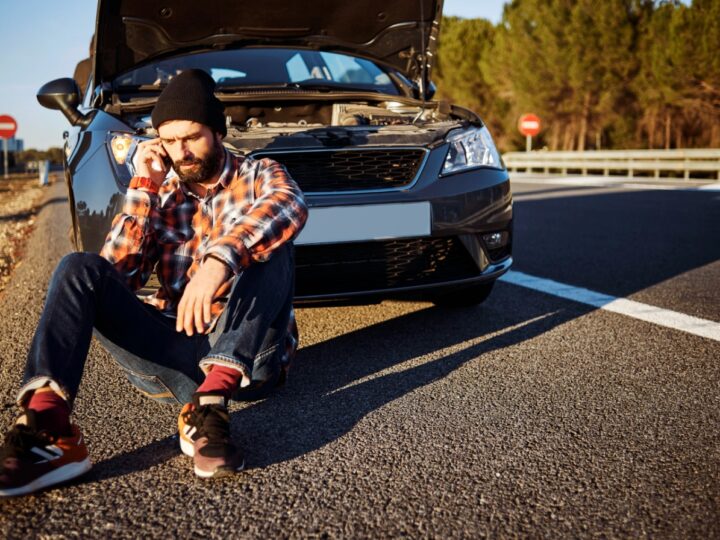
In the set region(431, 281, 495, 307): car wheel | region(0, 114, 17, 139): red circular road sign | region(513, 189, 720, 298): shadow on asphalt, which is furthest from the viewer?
region(0, 114, 17, 139): red circular road sign

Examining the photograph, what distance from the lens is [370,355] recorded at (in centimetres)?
312

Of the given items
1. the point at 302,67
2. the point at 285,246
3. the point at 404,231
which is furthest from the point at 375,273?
the point at 302,67

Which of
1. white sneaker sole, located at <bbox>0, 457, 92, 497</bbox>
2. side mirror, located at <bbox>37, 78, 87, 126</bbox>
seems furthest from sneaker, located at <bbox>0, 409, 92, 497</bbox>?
side mirror, located at <bbox>37, 78, 87, 126</bbox>

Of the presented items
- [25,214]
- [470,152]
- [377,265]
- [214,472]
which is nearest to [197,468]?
[214,472]

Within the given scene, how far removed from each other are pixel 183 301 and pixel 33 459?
57 centimetres

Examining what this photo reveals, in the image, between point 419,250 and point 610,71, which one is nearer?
point 419,250

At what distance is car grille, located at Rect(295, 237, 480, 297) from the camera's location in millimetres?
3078

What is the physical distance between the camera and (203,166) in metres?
2.32

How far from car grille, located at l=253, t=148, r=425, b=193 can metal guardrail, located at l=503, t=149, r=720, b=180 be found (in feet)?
53.2

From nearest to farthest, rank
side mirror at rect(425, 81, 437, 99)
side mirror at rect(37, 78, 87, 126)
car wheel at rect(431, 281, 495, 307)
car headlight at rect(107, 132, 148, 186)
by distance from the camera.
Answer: car headlight at rect(107, 132, 148, 186) < side mirror at rect(37, 78, 87, 126) < car wheel at rect(431, 281, 495, 307) < side mirror at rect(425, 81, 437, 99)

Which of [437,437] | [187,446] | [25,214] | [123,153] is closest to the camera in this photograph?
[187,446]

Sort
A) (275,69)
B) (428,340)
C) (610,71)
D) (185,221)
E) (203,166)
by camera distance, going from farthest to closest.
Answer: (610,71) < (275,69) < (428,340) < (185,221) < (203,166)

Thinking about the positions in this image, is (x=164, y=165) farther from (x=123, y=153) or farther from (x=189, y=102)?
(x=123, y=153)

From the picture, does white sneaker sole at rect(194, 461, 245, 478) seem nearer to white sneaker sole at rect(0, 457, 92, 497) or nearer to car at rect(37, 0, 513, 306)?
white sneaker sole at rect(0, 457, 92, 497)
